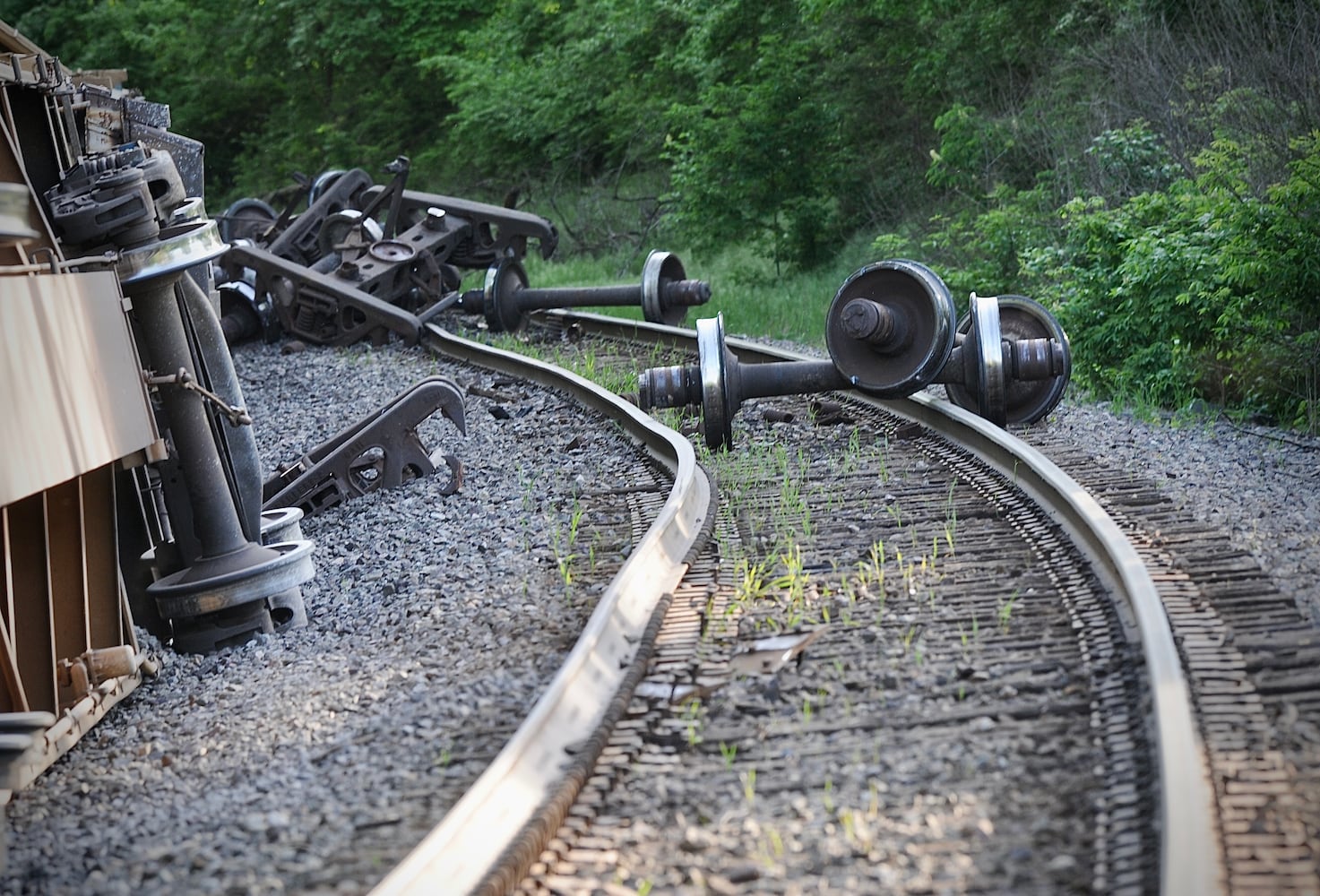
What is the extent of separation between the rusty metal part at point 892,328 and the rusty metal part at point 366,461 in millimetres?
2324

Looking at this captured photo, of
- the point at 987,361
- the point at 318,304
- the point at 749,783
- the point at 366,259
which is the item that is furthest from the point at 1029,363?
the point at 366,259

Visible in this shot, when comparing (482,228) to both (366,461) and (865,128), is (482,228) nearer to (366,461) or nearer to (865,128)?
(865,128)

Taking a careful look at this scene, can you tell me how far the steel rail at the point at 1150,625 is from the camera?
2.57 meters

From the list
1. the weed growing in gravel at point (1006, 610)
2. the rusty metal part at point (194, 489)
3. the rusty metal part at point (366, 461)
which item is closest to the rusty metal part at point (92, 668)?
the rusty metal part at point (194, 489)

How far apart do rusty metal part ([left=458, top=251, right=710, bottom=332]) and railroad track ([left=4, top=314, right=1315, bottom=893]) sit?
7.44 metres

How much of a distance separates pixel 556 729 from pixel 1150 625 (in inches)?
68.2

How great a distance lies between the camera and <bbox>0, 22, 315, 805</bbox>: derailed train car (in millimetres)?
3941

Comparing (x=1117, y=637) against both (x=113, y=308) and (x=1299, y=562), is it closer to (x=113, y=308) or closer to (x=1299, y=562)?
(x=1299, y=562)

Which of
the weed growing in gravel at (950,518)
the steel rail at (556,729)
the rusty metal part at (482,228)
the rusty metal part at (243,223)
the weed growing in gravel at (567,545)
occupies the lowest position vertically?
the weed growing in gravel at (950,518)

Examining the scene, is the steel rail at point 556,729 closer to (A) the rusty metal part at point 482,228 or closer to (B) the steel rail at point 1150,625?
(B) the steel rail at point 1150,625

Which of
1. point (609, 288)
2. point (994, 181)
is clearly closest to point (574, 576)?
point (609, 288)

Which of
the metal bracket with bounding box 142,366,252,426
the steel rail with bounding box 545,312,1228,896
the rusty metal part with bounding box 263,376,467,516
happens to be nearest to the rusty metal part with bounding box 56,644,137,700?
the metal bracket with bounding box 142,366,252,426

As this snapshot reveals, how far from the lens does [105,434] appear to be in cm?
435

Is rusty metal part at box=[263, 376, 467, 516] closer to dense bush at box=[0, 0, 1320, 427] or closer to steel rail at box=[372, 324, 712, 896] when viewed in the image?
steel rail at box=[372, 324, 712, 896]
